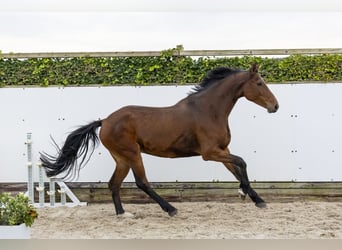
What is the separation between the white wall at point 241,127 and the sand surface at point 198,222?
14.1 inches

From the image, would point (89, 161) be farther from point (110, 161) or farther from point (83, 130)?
point (83, 130)

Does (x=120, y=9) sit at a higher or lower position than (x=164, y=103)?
higher

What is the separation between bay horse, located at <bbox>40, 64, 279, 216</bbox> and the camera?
4449 millimetres

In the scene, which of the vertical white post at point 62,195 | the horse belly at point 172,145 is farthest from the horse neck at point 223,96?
the vertical white post at point 62,195

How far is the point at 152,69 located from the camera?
5.26 m

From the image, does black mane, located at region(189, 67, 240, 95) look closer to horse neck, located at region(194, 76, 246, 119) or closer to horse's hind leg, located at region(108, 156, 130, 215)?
horse neck, located at region(194, 76, 246, 119)

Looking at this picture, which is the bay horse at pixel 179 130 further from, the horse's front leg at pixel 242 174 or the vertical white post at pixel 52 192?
the vertical white post at pixel 52 192

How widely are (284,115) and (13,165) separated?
302 centimetres

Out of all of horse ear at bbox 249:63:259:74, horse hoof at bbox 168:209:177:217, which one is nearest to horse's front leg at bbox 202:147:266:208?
horse hoof at bbox 168:209:177:217

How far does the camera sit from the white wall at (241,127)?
5262 millimetres

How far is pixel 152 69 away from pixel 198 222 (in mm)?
1784

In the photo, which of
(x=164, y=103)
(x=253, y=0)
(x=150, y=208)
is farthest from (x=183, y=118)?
(x=253, y=0)

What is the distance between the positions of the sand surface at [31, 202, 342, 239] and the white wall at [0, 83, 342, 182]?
357mm

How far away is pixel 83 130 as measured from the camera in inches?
183
